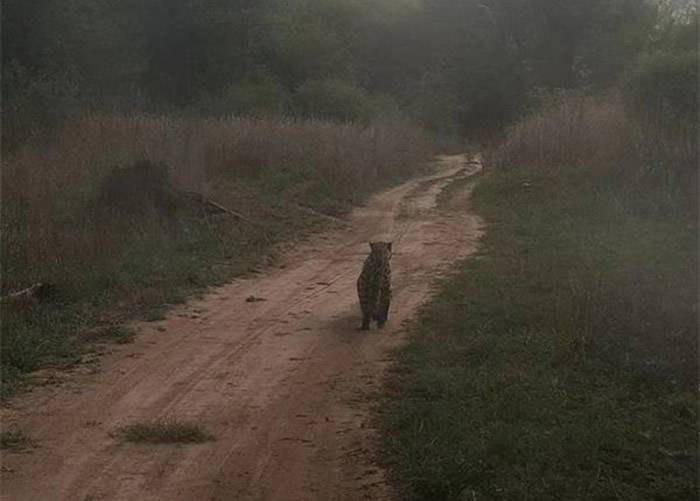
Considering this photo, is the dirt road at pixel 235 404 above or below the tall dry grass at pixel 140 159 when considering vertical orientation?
below

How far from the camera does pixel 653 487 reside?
5.08 meters

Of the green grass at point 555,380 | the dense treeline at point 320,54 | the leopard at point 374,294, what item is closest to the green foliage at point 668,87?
the dense treeline at point 320,54

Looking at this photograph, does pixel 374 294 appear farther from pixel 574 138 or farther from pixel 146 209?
pixel 574 138

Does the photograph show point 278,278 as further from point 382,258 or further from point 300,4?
point 300,4

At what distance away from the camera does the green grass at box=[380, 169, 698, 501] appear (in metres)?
5.25

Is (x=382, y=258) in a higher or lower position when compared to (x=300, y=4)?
lower

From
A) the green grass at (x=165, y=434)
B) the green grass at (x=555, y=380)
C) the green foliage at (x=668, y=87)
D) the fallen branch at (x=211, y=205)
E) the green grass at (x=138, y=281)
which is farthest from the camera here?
the green foliage at (x=668, y=87)

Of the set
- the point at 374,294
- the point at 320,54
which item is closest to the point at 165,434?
the point at 374,294

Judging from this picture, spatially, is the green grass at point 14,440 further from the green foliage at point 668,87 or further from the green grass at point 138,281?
the green foliage at point 668,87

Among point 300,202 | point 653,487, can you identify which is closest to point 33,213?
point 300,202

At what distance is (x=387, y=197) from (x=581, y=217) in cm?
532

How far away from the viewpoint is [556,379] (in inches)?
268

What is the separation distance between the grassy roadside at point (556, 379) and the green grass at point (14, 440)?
2369mm

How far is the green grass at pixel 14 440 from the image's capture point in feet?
19.7
